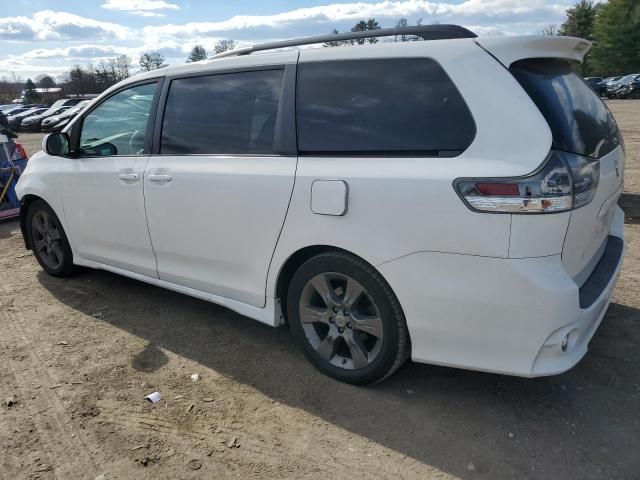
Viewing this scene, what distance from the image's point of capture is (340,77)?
2.93 meters

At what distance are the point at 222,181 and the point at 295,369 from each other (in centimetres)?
126

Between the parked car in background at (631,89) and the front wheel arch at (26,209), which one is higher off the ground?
the front wheel arch at (26,209)

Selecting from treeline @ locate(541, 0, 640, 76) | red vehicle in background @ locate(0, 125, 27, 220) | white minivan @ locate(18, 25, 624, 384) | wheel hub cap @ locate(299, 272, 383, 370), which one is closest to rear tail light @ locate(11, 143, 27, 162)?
red vehicle in background @ locate(0, 125, 27, 220)

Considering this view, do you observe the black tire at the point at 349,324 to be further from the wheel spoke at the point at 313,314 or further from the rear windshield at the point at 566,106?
the rear windshield at the point at 566,106

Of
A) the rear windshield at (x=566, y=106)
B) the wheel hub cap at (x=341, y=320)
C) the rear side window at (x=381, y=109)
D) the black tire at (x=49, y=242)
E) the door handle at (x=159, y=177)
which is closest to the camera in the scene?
the rear windshield at (x=566, y=106)

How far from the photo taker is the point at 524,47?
260cm

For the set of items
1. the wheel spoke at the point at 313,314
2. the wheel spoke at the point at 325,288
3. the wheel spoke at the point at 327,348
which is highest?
the wheel spoke at the point at 325,288

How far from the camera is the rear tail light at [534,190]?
231 centimetres

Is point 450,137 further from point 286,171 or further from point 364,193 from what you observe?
point 286,171

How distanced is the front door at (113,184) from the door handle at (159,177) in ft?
0.40

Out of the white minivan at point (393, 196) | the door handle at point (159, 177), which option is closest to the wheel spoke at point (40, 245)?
the white minivan at point (393, 196)

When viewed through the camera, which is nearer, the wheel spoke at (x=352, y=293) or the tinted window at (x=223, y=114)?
the wheel spoke at (x=352, y=293)

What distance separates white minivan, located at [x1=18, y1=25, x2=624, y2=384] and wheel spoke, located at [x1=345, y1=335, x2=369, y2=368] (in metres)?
0.01

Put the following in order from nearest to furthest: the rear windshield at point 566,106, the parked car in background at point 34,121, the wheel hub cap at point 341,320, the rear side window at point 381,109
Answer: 1. the rear windshield at point 566,106
2. the rear side window at point 381,109
3. the wheel hub cap at point 341,320
4. the parked car in background at point 34,121
